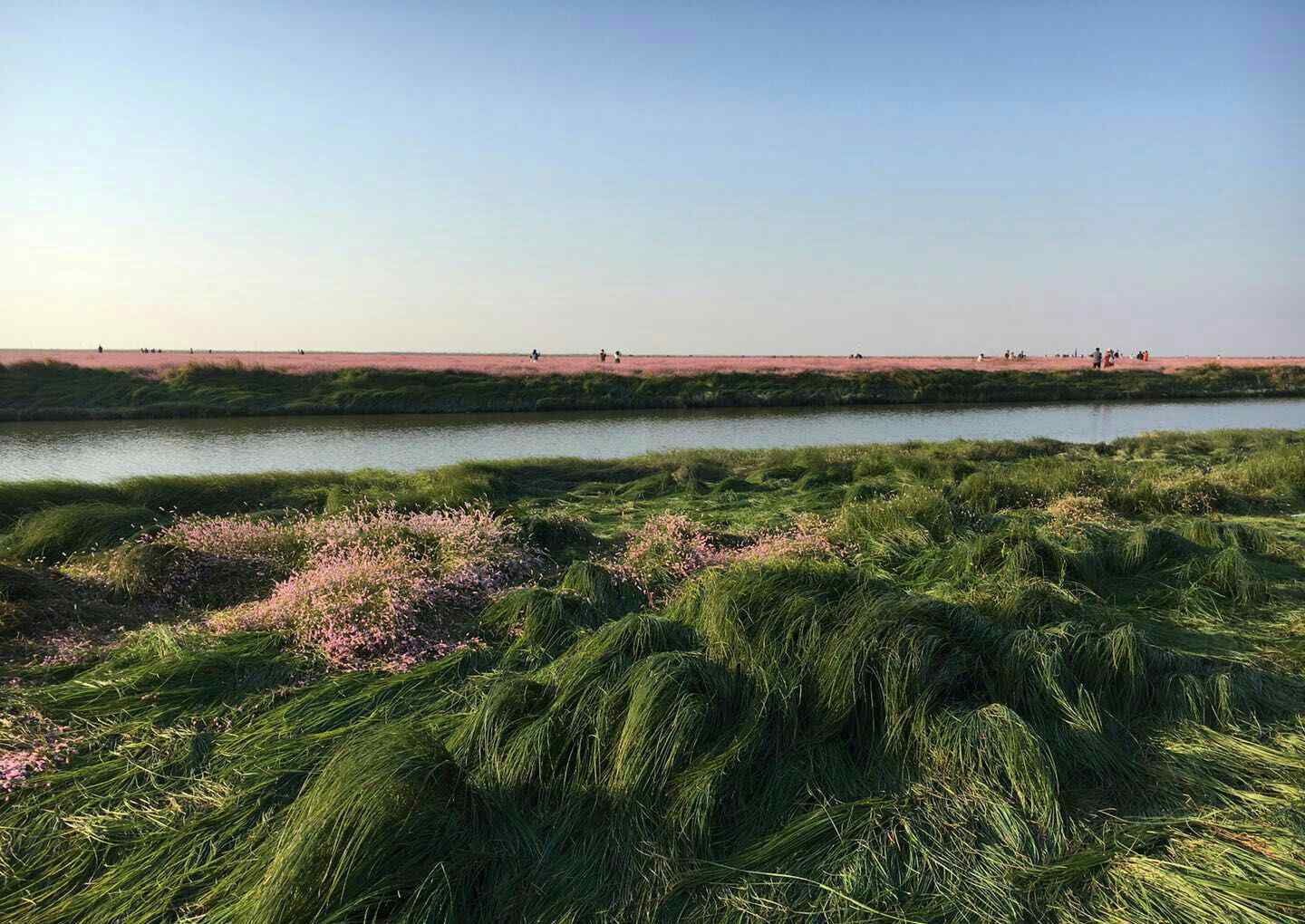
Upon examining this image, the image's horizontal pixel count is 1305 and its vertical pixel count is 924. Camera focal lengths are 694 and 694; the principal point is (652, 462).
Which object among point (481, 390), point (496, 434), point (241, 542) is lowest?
point (496, 434)

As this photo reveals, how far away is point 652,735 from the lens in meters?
3.20

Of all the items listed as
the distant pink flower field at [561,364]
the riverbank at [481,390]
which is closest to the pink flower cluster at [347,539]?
the riverbank at [481,390]

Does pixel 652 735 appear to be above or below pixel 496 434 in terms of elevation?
above

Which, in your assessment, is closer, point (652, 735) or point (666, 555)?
point (652, 735)

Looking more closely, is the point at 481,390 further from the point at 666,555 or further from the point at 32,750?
the point at 32,750

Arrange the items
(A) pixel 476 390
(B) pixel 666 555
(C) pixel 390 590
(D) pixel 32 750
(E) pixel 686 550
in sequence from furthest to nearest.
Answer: (A) pixel 476 390
(E) pixel 686 550
(B) pixel 666 555
(C) pixel 390 590
(D) pixel 32 750

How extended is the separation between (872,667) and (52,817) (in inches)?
149

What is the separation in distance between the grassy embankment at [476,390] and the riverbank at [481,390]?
0.06 metres

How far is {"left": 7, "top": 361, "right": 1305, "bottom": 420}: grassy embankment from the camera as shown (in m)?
27.7

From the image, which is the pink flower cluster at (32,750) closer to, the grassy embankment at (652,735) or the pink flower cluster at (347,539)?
the grassy embankment at (652,735)

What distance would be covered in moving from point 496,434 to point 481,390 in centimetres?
1040

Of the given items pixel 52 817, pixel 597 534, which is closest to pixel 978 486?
pixel 597 534

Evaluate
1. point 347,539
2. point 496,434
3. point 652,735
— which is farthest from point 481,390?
point 652,735

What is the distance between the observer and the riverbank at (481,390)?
27781 millimetres
